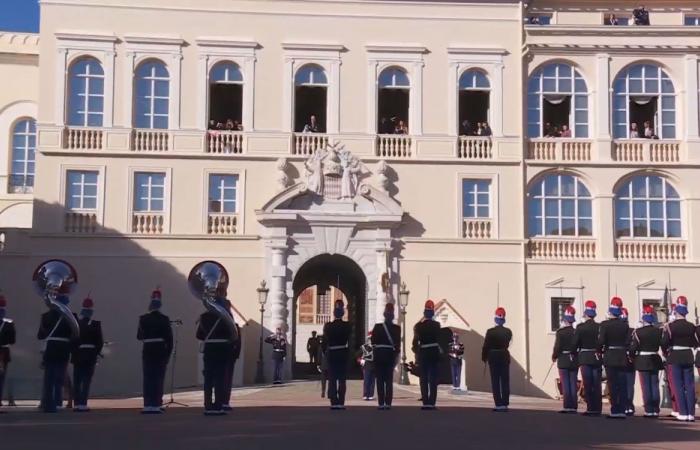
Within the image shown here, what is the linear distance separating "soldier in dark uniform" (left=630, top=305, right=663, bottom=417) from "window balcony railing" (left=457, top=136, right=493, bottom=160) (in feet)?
52.9

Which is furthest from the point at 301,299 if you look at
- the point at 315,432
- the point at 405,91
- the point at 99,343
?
the point at 315,432

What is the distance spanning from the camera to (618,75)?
3647 cm

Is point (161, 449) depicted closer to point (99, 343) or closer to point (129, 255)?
point (99, 343)

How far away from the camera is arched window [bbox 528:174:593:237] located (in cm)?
3591

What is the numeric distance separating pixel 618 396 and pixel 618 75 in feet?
63.1

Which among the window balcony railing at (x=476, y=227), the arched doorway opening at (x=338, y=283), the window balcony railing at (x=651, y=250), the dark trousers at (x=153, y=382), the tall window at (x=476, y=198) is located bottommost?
the dark trousers at (x=153, y=382)

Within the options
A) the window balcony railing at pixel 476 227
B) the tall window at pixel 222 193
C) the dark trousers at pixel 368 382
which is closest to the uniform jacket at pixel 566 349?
the dark trousers at pixel 368 382

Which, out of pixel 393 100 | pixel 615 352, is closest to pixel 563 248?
pixel 393 100

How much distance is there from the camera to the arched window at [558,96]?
36438mm

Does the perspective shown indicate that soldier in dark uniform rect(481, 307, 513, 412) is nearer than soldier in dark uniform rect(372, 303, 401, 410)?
No

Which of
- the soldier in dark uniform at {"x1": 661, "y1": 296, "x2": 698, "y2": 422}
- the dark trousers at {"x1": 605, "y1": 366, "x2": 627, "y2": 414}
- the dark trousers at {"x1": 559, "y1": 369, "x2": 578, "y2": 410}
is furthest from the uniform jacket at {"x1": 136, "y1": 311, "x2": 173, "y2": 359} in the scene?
the soldier in dark uniform at {"x1": 661, "y1": 296, "x2": 698, "y2": 422}

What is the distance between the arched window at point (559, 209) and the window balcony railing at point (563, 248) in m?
0.29

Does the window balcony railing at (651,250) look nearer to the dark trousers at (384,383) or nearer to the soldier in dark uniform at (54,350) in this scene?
the dark trousers at (384,383)

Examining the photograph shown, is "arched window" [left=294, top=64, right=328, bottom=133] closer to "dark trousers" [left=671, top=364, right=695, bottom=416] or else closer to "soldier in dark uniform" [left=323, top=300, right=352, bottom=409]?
"soldier in dark uniform" [left=323, top=300, right=352, bottom=409]
